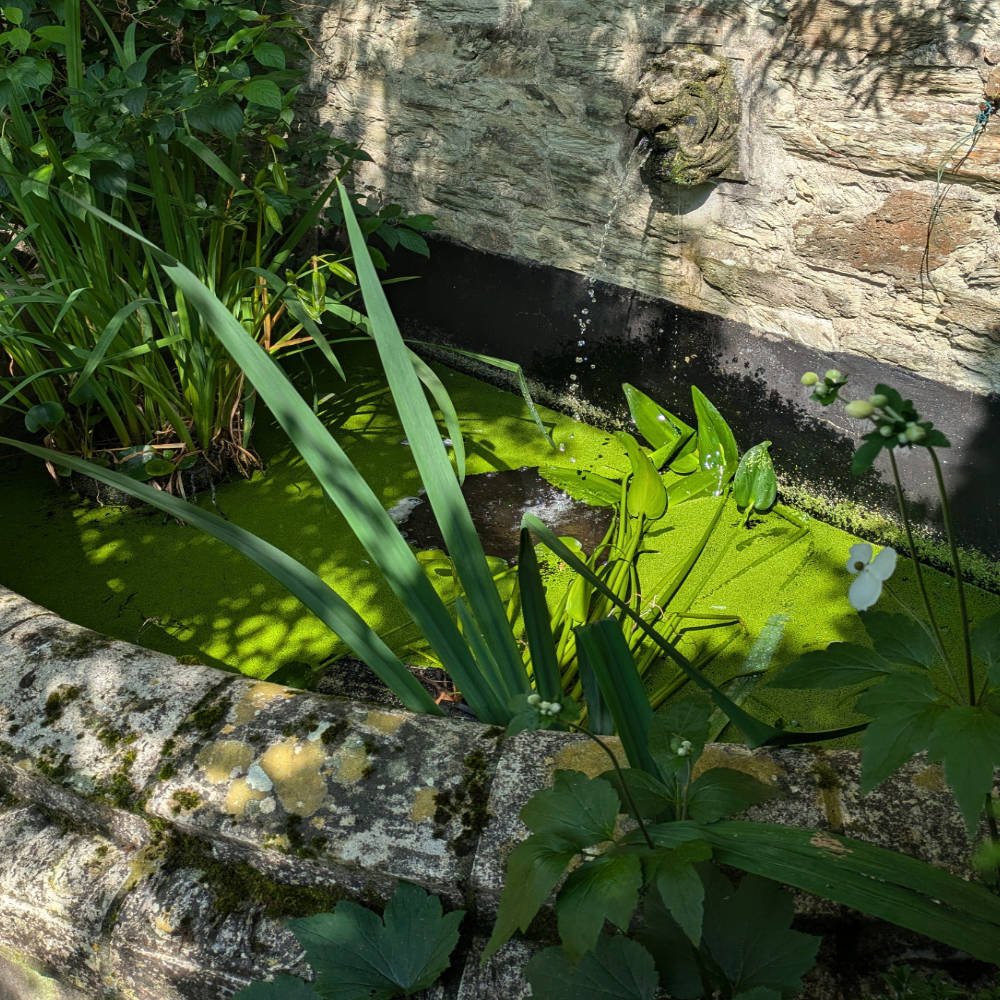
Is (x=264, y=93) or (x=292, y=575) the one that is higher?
(x=264, y=93)

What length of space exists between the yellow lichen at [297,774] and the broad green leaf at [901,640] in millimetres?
629

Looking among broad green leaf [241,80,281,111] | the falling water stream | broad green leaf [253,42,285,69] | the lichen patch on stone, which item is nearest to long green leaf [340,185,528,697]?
the lichen patch on stone

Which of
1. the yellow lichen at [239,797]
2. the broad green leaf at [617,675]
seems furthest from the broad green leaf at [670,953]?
the yellow lichen at [239,797]

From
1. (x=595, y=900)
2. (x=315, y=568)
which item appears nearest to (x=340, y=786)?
(x=595, y=900)

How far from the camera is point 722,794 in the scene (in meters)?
0.91

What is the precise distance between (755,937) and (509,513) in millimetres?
1747

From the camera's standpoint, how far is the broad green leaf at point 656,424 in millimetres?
2627

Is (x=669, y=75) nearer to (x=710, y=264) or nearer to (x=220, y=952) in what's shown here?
(x=710, y=264)

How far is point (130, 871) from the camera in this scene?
112 centimetres

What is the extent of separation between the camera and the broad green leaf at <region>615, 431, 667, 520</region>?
2408 millimetres

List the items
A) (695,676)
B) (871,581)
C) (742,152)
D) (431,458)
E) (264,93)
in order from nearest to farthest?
1. (871,581)
2. (695,676)
3. (431,458)
4. (264,93)
5. (742,152)

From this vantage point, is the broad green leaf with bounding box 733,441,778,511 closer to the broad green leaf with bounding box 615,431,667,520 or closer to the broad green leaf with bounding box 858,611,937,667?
the broad green leaf with bounding box 615,431,667,520

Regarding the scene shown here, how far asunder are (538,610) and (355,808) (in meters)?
0.41

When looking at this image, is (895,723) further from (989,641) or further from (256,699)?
(256,699)
